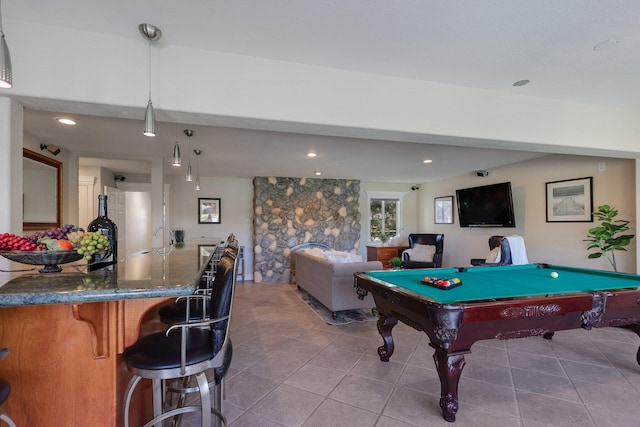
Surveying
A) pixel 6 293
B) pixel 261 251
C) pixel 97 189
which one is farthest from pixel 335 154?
pixel 97 189

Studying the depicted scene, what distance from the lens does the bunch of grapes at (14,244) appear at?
58.4 inches

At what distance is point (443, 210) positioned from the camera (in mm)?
7402

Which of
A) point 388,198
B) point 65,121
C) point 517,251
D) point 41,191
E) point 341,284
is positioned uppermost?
point 65,121

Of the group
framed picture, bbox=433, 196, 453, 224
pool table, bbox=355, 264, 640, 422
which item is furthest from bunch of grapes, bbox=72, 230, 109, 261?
framed picture, bbox=433, 196, 453, 224

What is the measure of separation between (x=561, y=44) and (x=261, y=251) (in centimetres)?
585

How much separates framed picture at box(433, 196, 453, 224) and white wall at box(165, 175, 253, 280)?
4372 mm

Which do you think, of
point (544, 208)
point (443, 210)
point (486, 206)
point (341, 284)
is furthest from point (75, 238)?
point (443, 210)

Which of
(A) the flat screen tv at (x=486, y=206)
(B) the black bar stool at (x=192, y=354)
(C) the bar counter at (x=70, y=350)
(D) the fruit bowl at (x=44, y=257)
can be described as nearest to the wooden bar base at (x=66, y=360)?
(C) the bar counter at (x=70, y=350)

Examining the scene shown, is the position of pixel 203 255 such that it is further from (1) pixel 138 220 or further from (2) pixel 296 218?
(1) pixel 138 220

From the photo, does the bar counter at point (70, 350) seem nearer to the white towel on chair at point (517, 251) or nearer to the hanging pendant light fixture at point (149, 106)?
the hanging pendant light fixture at point (149, 106)

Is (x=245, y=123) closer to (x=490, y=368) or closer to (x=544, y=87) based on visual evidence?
(x=544, y=87)

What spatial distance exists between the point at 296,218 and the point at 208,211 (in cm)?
192

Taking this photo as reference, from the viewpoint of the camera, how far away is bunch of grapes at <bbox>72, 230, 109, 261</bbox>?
162cm

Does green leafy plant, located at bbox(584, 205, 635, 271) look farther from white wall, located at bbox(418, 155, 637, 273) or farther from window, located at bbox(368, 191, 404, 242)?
window, located at bbox(368, 191, 404, 242)
